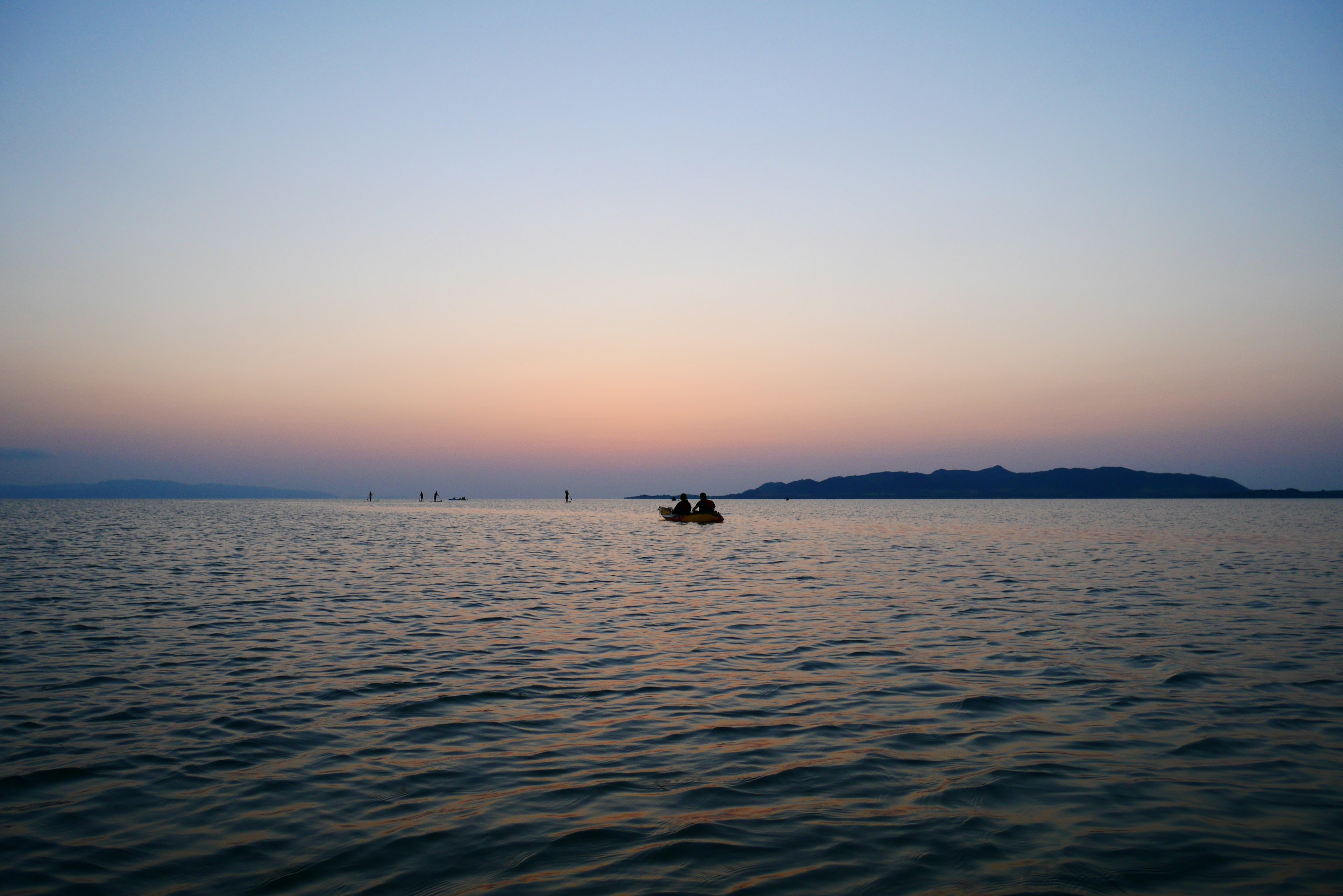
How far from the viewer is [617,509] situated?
16575 cm

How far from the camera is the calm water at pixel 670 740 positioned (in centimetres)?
664

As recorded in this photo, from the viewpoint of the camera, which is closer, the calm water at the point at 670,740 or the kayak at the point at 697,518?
the calm water at the point at 670,740

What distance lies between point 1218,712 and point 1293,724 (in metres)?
0.86

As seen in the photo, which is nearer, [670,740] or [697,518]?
[670,740]

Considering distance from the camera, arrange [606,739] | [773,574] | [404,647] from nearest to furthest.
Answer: [606,739]
[404,647]
[773,574]

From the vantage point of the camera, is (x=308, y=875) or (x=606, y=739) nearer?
(x=308, y=875)

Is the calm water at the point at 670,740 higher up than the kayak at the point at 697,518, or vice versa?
the kayak at the point at 697,518

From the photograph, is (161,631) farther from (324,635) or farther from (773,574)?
(773,574)

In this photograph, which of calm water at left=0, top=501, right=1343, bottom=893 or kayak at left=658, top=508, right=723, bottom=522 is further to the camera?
kayak at left=658, top=508, right=723, bottom=522

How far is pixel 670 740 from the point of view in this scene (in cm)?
1006

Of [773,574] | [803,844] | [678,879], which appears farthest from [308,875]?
[773,574]

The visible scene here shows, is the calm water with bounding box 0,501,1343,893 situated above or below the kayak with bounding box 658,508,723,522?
below

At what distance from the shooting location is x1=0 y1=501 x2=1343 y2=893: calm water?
6.64m

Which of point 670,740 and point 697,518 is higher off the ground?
point 697,518
